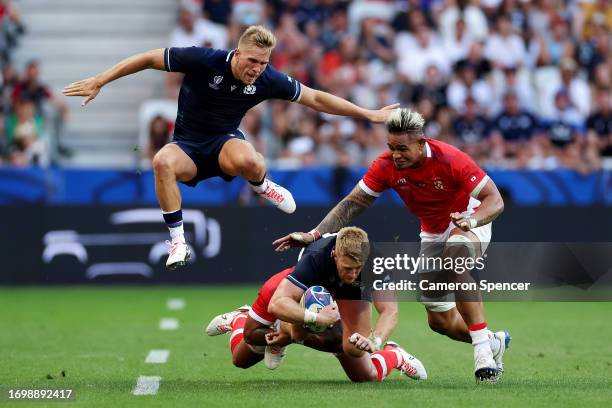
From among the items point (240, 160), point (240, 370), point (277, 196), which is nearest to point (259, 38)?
point (240, 160)

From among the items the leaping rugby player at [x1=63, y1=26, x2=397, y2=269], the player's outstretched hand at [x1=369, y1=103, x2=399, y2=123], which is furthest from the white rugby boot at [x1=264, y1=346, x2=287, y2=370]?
the player's outstretched hand at [x1=369, y1=103, x2=399, y2=123]

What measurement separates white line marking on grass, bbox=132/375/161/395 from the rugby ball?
1.28 m

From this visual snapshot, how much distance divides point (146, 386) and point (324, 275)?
165cm

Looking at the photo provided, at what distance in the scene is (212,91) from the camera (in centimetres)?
1084

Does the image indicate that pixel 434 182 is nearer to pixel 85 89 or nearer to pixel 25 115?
pixel 85 89

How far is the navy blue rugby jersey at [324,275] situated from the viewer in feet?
32.0

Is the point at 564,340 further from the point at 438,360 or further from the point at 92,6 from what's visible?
the point at 92,6

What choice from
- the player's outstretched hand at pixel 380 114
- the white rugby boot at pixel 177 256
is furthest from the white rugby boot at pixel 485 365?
the white rugby boot at pixel 177 256

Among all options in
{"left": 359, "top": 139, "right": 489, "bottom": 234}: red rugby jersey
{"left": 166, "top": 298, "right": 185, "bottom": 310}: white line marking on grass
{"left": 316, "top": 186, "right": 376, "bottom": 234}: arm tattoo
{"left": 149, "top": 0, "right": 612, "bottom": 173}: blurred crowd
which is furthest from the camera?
{"left": 149, "top": 0, "right": 612, "bottom": 173}: blurred crowd

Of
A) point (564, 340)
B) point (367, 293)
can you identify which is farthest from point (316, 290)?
point (564, 340)

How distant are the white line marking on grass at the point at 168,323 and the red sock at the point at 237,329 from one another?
3.47 meters

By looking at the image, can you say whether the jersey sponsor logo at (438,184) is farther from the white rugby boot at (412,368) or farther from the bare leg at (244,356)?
the bare leg at (244,356)

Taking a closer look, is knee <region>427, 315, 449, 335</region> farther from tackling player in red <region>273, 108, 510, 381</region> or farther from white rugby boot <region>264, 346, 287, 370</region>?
white rugby boot <region>264, 346, 287, 370</region>

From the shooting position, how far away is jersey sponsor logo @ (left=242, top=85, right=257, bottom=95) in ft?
35.6
